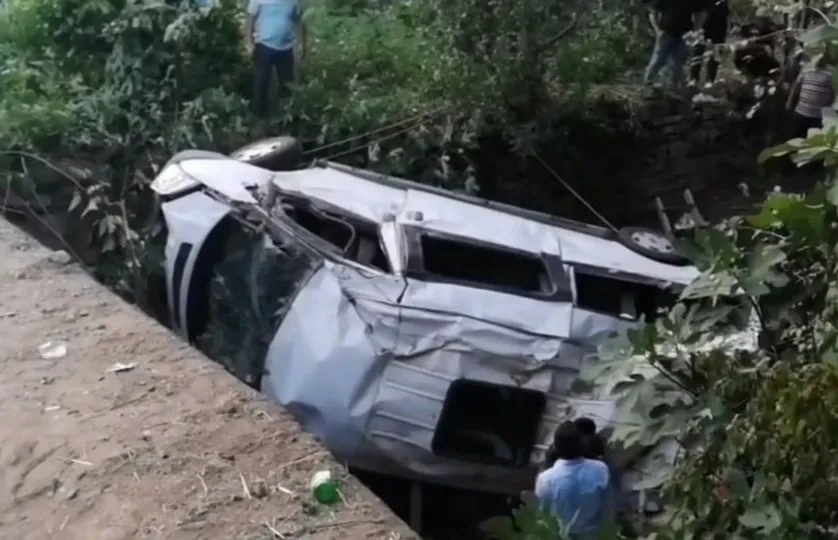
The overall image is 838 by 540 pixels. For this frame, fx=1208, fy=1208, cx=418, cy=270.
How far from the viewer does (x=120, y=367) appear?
Answer: 4852mm

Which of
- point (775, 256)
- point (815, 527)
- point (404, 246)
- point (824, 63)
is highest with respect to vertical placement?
point (824, 63)

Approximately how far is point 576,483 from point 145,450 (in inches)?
67.1

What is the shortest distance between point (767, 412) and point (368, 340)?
3.79 meters

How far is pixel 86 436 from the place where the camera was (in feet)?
14.0

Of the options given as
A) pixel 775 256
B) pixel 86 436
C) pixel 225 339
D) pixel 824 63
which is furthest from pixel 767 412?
pixel 225 339

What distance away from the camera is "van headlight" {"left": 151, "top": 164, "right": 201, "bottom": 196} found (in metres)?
6.85

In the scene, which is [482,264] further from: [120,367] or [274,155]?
[120,367]

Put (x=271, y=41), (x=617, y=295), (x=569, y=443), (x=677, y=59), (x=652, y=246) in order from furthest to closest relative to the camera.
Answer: (x=677, y=59)
(x=271, y=41)
(x=652, y=246)
(x=617, y=295)
(x=569, y=443)

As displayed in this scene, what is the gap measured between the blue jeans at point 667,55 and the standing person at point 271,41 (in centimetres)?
295

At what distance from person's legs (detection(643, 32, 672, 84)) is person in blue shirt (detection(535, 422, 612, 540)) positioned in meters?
5.71

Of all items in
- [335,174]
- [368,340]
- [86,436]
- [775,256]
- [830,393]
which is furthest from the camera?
[335,174]

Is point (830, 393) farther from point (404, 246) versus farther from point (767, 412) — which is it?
point (404, 246)

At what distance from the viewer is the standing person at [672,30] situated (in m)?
9.72

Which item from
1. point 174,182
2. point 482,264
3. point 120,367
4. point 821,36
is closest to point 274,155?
point 174,182
